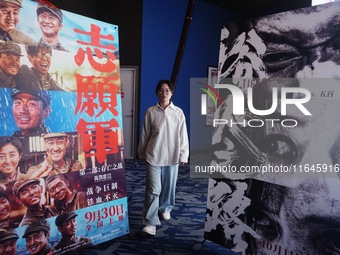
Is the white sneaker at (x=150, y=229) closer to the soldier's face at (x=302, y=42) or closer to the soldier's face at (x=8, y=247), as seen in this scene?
the soldier's face at (x=8, y=247)

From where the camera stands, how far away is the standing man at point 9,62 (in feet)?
6.04

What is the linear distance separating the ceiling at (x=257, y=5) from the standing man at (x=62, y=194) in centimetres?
594

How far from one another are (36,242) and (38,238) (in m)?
0.03

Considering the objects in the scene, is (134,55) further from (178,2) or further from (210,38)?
(210,38)

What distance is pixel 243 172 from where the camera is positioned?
214 centimetres

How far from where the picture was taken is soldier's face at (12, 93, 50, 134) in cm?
191

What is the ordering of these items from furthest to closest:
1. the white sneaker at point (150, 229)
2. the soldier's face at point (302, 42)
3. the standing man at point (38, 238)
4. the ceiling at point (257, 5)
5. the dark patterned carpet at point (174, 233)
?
the ceiling at point (257, 5), the white sneaker at point (150, 229), the dark patterned carpet at point (174, 233), the standing man at point (38, 238), the soldier's face at point (302, 42)

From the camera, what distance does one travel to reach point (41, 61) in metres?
2.03

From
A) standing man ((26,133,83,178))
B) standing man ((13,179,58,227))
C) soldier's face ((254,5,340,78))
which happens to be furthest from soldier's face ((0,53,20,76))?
soldier's face ((254,5,340,78))

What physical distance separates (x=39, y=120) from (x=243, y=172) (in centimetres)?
142

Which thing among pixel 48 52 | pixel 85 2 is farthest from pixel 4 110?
pixel 85 2

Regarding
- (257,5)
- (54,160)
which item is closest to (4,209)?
(54,160)

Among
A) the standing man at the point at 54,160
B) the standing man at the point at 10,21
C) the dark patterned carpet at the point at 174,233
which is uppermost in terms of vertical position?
the standing man at the point at 10,21

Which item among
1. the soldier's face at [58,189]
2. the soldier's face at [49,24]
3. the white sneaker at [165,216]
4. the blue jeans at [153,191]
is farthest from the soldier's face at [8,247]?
the white sneaker at [165,216]
